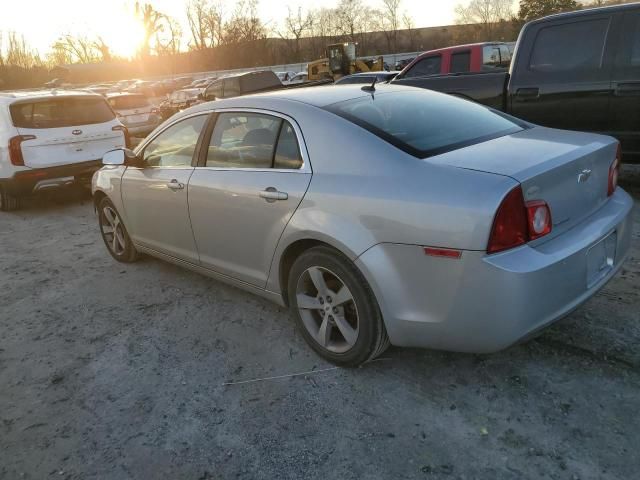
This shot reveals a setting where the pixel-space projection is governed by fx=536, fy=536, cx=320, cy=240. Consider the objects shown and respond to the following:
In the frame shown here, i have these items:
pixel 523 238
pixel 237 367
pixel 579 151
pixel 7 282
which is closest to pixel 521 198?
pixel 523 238

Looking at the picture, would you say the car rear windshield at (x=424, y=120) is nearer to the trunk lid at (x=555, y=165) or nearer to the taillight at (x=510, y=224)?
the trunk lid at (x=555, y=165)

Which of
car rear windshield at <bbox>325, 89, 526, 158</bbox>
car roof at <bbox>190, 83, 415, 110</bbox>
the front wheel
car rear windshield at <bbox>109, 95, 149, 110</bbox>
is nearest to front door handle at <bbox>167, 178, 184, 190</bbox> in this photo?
car roof at <bbox>190, 83, 415, 110</bbox>

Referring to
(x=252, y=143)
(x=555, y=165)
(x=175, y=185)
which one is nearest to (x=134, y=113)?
(x=175, y=185)

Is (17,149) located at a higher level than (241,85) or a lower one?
lower

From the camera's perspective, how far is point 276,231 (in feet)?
10.4

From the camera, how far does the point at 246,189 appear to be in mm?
3334

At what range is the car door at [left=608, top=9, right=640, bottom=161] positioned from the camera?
5.34m

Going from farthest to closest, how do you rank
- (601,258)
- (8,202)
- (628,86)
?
(8,202) → (628,86) → (601,258)

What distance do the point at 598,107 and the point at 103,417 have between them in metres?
5.43

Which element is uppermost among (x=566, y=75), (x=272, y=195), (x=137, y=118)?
(x=566, y=75)

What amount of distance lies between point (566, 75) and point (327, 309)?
4.36 m

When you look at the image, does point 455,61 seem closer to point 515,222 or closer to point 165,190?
point 165,190

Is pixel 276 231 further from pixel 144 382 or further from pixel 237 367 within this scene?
pixel 144 382

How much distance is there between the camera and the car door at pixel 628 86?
17.5 ft
